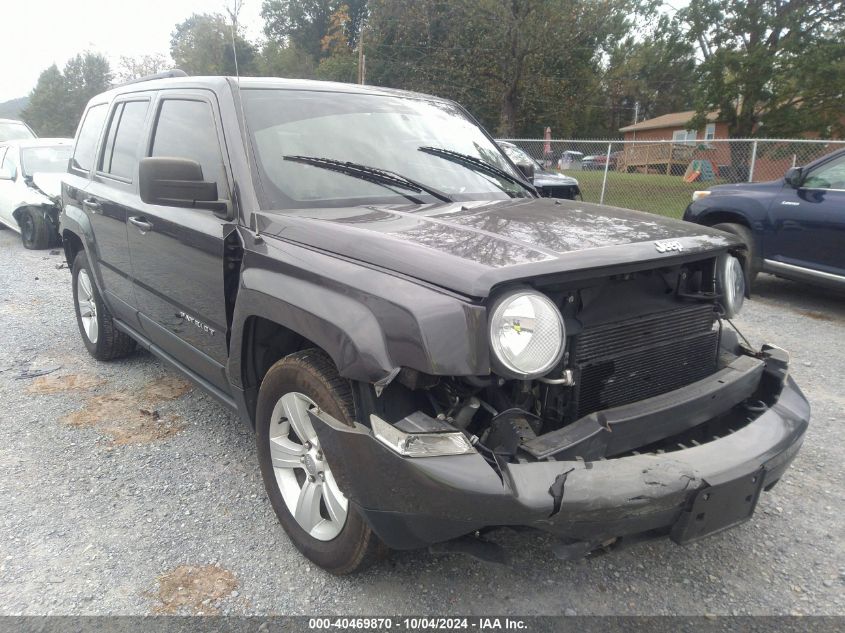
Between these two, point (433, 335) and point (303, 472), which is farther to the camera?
point (303, 472)

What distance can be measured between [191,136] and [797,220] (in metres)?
5.67

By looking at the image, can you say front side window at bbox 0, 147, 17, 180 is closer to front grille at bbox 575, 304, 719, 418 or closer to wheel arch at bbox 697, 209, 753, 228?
wheel arch at bbox 697, 209, 753, 228

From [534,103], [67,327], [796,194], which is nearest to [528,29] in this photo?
[534,103]

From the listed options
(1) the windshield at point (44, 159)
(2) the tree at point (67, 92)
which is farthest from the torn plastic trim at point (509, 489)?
(2) the tree at point (67, 92)

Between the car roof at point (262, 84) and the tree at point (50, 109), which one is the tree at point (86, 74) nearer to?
the tree at point (50, 109)

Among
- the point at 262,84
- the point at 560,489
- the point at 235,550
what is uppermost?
the point at 262,84

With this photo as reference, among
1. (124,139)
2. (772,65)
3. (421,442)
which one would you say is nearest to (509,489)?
(421,442)

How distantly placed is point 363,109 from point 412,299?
5.66 feet

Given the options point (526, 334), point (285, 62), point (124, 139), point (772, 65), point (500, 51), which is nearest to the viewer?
point (526, 334)

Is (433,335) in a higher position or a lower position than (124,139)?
lower

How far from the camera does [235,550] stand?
257 centimetres

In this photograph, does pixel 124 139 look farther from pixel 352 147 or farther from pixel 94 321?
pixel 352 147

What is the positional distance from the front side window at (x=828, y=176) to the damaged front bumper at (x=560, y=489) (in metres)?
4.96

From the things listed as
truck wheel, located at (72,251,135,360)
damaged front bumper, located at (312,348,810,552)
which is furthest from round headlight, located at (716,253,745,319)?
truck wheel, located at (72,251,135,360)
